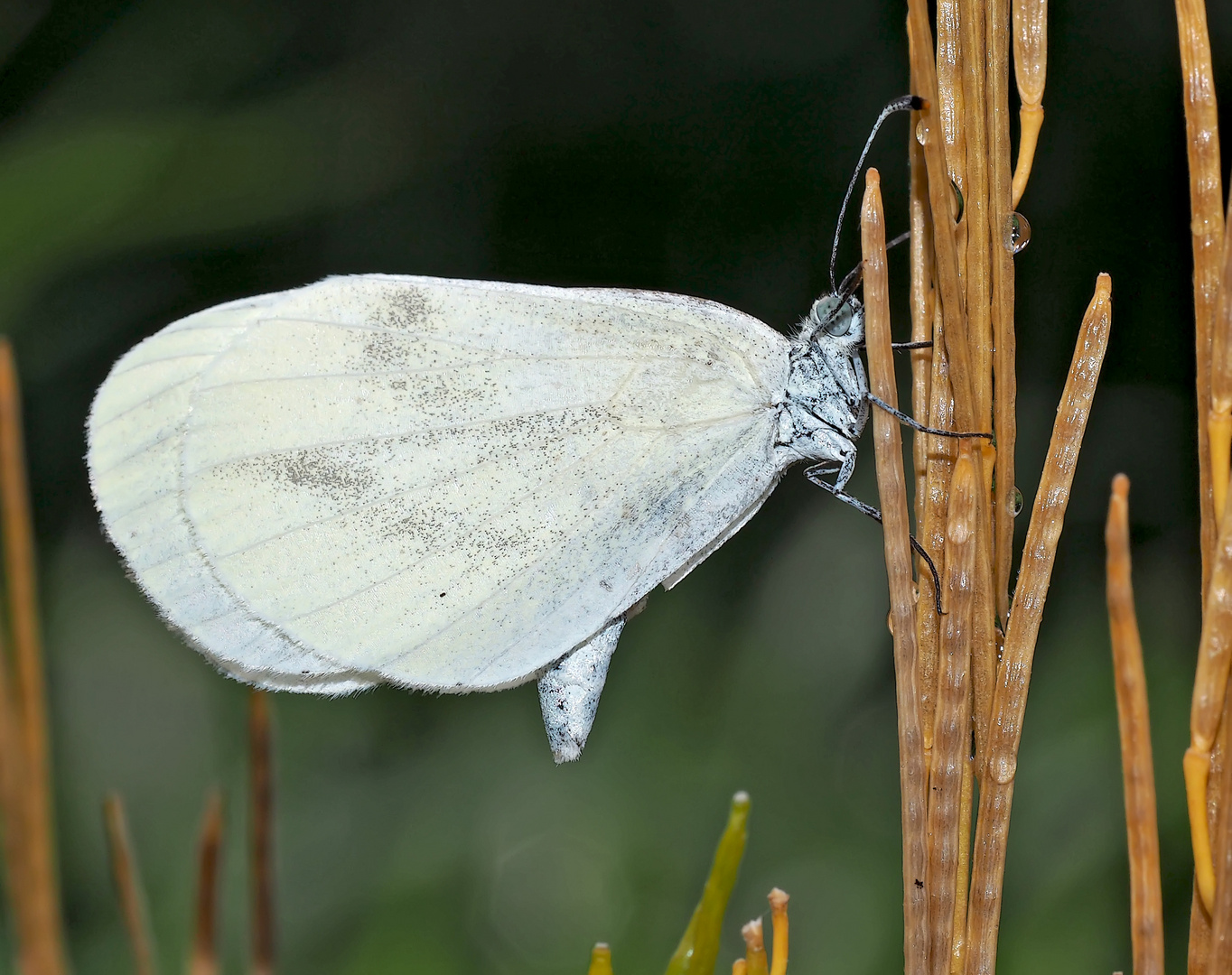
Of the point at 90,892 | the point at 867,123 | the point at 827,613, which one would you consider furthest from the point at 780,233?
the point at 90,892

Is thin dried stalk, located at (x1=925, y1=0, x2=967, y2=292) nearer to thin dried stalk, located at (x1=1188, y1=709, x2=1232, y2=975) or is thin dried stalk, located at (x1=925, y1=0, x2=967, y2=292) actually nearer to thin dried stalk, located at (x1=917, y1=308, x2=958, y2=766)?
thin dried stalk, located at (x1=917, y1=308, x2=958, y2=766)

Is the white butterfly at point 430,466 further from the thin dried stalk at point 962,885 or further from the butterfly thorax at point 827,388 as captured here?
the thin dried stalk at point 962,885

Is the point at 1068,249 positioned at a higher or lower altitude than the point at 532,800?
higher

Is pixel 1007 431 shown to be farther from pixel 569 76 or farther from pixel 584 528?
pixel 569 76

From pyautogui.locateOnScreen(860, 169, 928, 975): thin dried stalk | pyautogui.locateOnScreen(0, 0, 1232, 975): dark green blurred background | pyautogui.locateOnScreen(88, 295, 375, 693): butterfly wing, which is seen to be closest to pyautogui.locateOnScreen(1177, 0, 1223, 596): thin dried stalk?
pyautogui.locateOnScreen(860, 169, 928, 975): thin dried stalk

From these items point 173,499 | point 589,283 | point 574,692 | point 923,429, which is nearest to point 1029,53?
point 923,429

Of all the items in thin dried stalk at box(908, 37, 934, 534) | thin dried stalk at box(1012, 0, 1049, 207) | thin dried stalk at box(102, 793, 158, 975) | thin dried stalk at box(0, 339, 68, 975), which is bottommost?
thin dried stalk at box(102, 793, 158, 975)

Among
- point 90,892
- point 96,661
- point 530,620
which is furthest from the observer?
point 96,661
